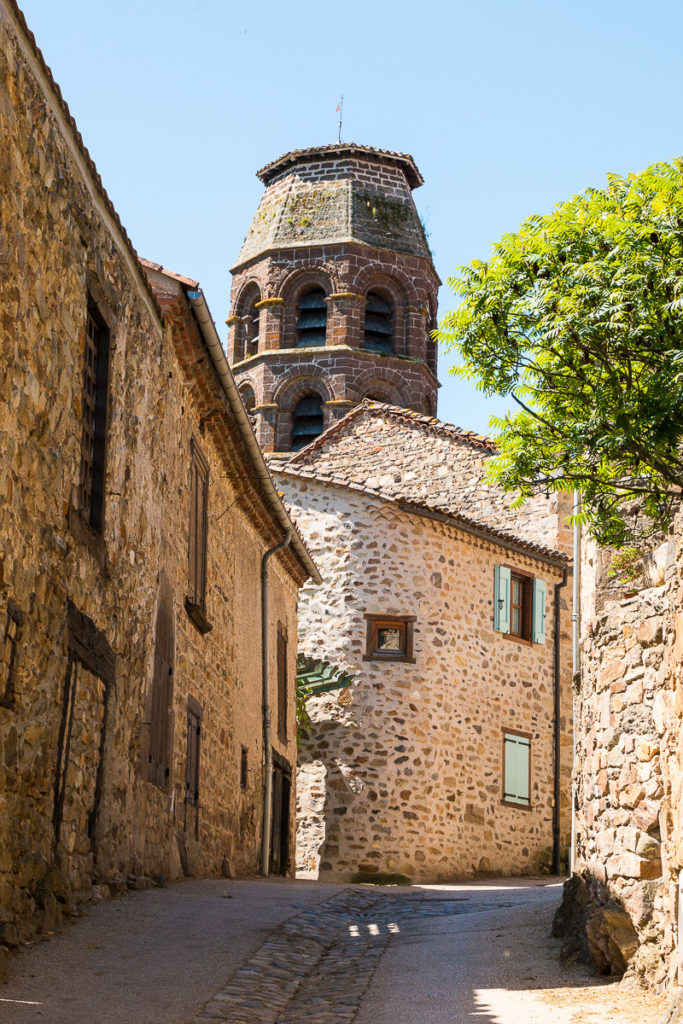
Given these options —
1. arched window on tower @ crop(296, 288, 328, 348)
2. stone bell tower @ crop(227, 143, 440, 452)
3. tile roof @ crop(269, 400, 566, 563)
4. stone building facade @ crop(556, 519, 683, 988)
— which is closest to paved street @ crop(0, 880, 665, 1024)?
stone building facade @ crop(556, 519, 683, 988)

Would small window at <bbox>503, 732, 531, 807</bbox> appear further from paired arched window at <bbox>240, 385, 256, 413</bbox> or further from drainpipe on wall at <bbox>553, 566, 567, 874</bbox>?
Result: paired arched window at <bbox>240, 385, 256, 413</bbox>

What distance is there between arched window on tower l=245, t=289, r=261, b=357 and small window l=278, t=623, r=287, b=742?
1982 cm

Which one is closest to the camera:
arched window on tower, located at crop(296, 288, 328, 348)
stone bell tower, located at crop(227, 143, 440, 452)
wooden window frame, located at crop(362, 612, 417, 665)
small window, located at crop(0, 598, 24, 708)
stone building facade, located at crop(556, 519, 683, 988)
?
stone building facade, located at crop(556, 519, 683, 988)

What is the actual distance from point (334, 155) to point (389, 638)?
796 inches

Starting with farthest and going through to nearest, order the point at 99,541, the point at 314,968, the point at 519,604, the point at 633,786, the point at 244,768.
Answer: the point at 519,604
the point at 244,768
the point at 99,541
the point at 314,968
the point at 633,786

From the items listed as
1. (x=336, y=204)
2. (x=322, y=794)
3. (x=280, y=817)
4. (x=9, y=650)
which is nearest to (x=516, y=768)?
(x=322, y=794)

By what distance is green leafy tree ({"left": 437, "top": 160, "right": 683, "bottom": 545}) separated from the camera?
13.3 metres

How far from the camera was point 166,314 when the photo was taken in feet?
39.2

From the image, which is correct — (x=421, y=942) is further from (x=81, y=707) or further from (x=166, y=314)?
(x=166, y=314)

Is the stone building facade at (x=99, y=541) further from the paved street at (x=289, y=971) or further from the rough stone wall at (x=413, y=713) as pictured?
the rough stone wall at (x=413, y=713)

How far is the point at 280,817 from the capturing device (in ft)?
63.4

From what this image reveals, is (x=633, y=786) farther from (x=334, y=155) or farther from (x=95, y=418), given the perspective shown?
(x=334, y=155)

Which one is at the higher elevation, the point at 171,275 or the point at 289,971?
the point at 171,275

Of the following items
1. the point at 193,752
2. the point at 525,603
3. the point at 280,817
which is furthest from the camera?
the point at 525,603
